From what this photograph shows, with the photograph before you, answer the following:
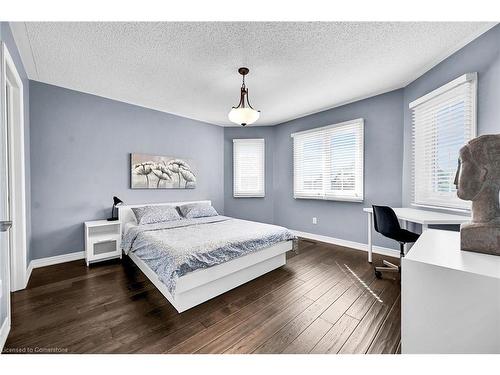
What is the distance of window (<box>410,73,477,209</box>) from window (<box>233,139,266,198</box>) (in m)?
2.84

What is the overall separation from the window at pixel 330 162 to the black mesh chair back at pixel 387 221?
1001 millimetres

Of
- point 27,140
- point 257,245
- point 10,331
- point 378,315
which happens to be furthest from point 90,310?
point 378,315

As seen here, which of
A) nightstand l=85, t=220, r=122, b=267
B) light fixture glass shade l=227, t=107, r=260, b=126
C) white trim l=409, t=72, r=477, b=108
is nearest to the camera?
white trim l=409, t=72, r=477, b=108

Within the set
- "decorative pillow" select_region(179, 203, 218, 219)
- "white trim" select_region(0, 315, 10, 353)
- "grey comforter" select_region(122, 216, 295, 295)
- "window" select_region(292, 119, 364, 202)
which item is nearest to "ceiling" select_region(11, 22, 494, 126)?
"window" select_region(292, 119, 364, 202)

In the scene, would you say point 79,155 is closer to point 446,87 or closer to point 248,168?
point 248,168

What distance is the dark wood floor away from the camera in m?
1.42

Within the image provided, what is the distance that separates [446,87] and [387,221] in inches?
62.9

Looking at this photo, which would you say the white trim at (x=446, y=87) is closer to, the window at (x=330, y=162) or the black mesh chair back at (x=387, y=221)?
the window at (x=330, y=162)

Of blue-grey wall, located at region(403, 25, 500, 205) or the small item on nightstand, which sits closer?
blue-grey wall, located at region(403, 25, 500, 205)

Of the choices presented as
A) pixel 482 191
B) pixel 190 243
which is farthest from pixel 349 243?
pixel 190 243

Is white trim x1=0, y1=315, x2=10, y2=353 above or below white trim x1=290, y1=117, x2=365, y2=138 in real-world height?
below

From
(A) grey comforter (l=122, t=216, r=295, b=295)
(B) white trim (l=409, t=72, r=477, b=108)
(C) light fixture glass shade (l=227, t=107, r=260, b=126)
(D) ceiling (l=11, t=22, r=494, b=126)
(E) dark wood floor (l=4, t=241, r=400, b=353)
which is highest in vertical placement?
(D) ceiling (l=11, t=22, r=494, b=126)

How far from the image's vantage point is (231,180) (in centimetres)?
487

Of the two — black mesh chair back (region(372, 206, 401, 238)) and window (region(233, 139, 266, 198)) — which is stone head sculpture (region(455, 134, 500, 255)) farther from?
window (region(233, 139, 266, 198))
